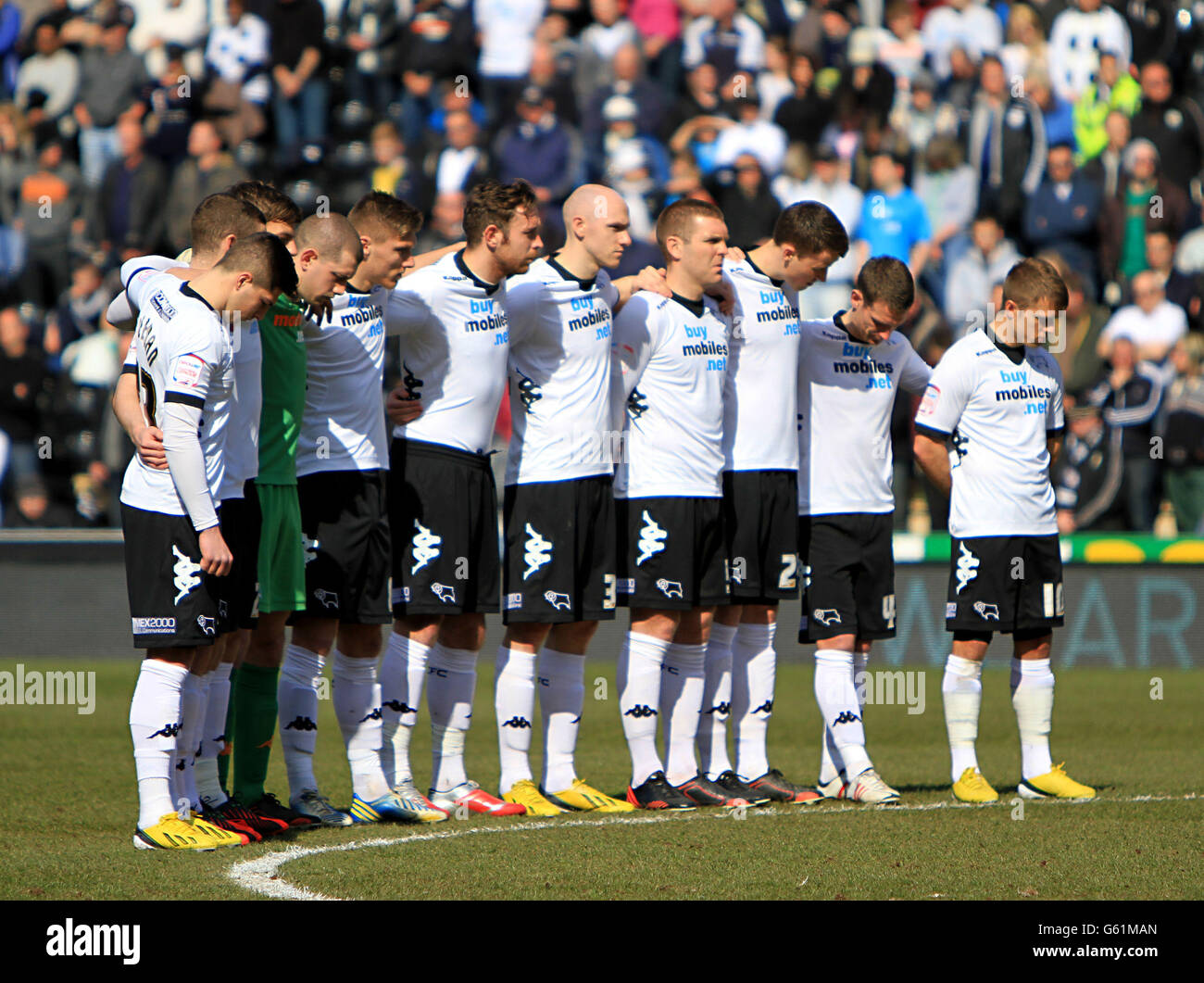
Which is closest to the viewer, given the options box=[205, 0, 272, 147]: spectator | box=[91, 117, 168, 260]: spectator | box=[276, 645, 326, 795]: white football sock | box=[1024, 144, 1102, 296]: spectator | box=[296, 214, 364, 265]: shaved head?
box=[296, 214, 364, 265]: shaved head

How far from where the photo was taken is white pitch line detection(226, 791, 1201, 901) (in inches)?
233

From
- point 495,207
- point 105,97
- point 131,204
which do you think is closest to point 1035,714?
point 495,207

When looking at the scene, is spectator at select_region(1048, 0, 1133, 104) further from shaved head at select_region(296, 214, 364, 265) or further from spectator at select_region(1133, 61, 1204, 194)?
shaved head at select_region(296, 214, 364, 265)

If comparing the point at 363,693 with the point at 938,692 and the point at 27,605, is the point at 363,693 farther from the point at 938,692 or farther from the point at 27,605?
the point at 27,605

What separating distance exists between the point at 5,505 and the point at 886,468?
9.59 meters

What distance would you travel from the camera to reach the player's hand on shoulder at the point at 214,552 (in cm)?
645

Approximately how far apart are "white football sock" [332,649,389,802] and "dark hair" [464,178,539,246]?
2.03 meters

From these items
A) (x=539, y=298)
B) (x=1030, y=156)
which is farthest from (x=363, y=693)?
(x=1030, y=156)

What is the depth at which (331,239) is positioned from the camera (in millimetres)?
7180

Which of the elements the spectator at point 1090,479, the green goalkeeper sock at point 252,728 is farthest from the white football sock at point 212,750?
the spectator at point 1090,479

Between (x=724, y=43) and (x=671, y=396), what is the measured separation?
39.9 feet

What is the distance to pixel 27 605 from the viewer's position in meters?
14.0

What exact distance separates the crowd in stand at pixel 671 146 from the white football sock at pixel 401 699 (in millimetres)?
7789

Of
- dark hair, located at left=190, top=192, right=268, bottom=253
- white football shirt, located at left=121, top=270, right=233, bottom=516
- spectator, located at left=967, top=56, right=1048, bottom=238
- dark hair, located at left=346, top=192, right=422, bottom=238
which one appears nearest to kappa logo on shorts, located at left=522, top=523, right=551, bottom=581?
dark hair, located at left=346, top=192, right=422, bottom=238
